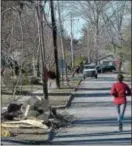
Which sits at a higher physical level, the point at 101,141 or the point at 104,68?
the point at 101,141

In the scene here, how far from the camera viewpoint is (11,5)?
1675 cm

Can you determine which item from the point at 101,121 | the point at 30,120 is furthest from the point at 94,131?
the point at 101,121

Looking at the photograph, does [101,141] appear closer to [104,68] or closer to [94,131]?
[94,131]

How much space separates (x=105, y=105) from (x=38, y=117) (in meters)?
9.84

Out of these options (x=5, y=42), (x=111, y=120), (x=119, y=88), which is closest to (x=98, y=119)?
(x=111, y=120)

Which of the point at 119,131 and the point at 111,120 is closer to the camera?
the point at 119,131

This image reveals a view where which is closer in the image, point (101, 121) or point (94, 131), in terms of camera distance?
point (94, 131)

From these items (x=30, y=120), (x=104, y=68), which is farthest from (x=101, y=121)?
(x=104, y=68)

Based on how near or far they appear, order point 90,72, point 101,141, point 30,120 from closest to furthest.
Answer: point 101,141 < point 30,120 < point 90,72

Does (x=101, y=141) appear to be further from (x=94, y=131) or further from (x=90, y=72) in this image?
(x=90, y=72)

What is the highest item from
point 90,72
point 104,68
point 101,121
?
point 101,121

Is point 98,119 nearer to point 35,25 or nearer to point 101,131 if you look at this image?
point 101,131

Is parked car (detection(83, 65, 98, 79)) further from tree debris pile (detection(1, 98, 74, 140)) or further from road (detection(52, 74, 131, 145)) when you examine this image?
tree debris pile (detection(1, 98, 74, 140))

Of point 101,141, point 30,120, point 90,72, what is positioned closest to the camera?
point 101,141
